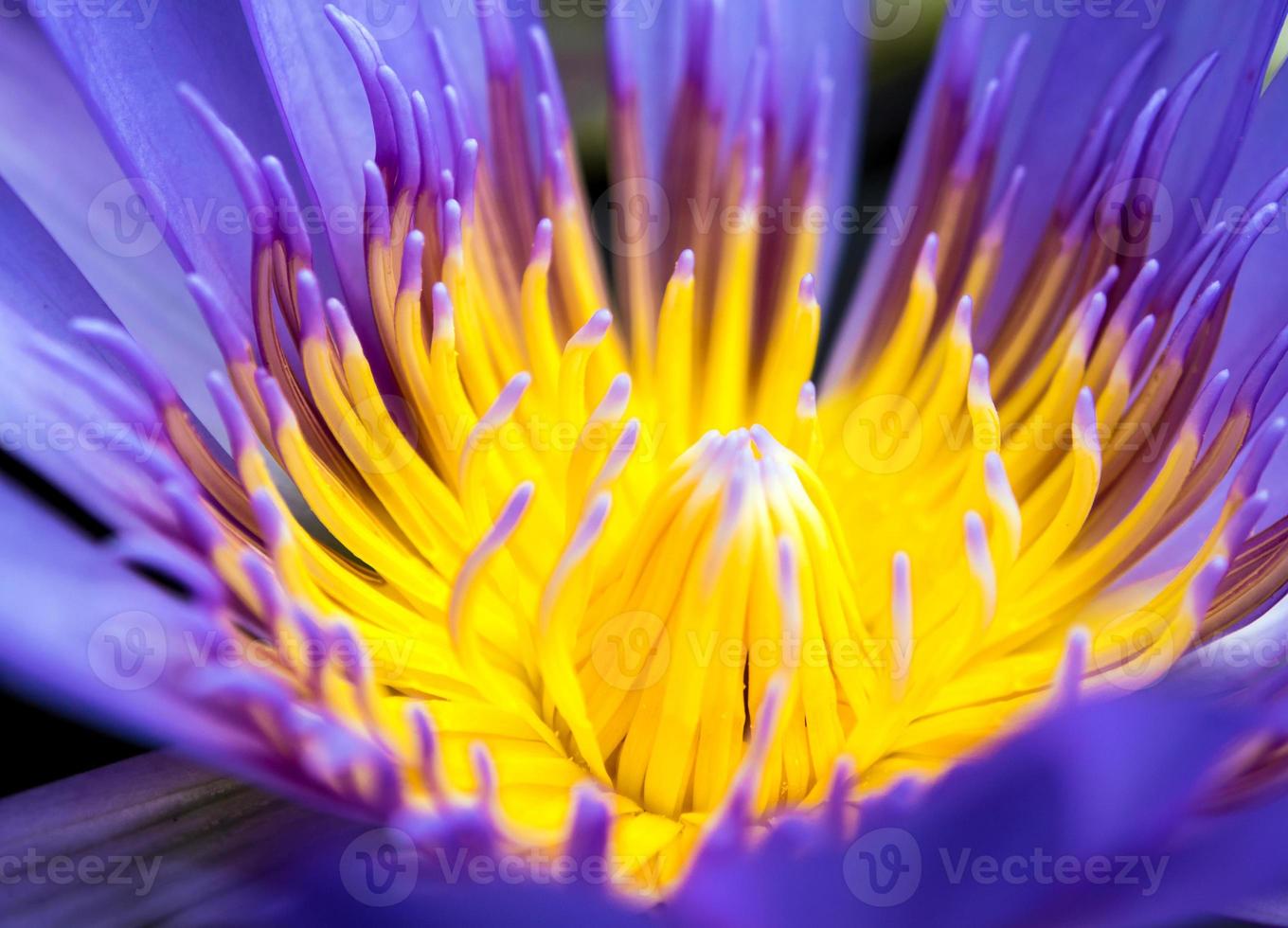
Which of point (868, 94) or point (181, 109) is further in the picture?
point (868, 94)

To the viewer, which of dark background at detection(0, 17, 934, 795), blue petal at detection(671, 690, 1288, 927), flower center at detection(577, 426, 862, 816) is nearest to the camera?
blue petal at detection(671, 690, 1288, 927)

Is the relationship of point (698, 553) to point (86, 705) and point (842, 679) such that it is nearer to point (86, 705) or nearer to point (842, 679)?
point (842, 679)

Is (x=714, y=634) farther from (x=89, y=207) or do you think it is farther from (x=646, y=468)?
(x=89, y=207)

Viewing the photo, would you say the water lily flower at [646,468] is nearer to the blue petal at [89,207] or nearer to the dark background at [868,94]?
the blue petal at [89,207]

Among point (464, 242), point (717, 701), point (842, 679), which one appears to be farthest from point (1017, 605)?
point (464, 242)

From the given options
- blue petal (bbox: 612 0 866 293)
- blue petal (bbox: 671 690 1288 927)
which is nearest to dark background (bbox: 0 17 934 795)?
blue petal (bbox: 612 0 866 293)

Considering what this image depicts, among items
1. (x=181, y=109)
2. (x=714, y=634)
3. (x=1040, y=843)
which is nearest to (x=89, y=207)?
(x=181, y=109)

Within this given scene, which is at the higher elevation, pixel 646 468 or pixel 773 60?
pixel 773 60

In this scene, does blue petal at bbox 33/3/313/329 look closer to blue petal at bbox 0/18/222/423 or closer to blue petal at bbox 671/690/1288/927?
blue petal at bbox 0/18/222/423

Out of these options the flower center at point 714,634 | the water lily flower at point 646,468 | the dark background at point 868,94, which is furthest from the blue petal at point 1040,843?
the dark background at point 868,94

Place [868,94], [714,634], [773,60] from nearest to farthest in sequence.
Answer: [714,634] < [773,60] < [868,94]
